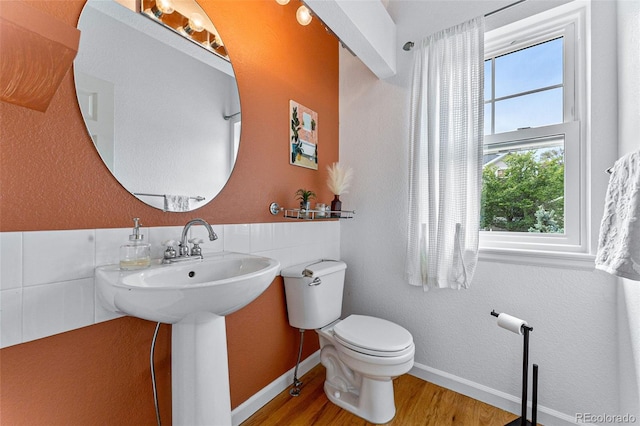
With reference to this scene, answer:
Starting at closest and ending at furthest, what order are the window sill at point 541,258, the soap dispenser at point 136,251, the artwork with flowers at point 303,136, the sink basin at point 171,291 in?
the sink basin at point 171,291 → the soap dispenser at point 136,251 → the window sill at point 541,258 → the artwork with flowers at point 303,136

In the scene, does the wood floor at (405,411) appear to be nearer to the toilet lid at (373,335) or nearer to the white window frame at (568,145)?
the toilet lid at (373,335)

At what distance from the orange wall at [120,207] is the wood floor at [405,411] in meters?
0.16

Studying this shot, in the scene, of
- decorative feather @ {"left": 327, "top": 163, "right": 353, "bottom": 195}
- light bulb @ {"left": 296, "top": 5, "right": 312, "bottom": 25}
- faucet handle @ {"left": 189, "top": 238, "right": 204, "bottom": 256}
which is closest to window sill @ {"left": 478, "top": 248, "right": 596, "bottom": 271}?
decorative feather @ {"left": 327, "top": 163, "right": 353, "bottom": 195}

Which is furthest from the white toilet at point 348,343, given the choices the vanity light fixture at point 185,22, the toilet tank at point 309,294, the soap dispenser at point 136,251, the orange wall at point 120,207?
the vanity light fixture at point 185,22

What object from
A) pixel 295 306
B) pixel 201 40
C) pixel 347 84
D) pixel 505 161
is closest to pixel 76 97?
pixel 201 40

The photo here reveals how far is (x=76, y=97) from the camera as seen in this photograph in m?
0.83

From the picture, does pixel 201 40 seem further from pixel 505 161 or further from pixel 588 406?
pixel 588 406

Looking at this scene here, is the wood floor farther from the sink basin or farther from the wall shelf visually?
the wall shelf

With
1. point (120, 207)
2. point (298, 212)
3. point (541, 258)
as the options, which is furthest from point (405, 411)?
point (120, 207)

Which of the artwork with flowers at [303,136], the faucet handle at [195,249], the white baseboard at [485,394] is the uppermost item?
the artwork with flowers at [303,136]

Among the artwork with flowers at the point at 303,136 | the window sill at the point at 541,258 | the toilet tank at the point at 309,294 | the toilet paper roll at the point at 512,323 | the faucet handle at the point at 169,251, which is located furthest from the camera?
the artwork with flowers at the point at 303,136

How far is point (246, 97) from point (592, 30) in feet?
5.48

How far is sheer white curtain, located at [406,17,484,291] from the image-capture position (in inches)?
57.1

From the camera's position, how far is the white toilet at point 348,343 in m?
1.27
